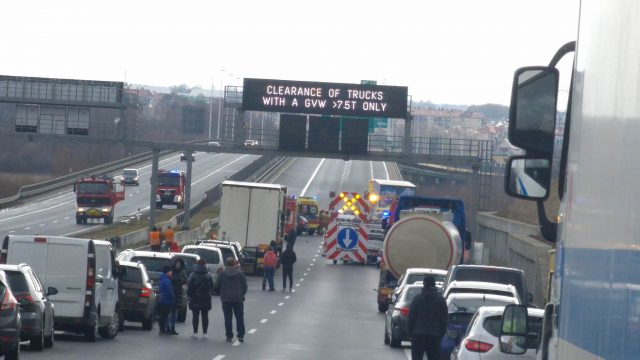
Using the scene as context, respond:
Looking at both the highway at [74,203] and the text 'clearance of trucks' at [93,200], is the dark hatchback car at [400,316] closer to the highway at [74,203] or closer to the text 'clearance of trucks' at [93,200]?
the highway at [74,203]

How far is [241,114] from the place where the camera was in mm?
59906

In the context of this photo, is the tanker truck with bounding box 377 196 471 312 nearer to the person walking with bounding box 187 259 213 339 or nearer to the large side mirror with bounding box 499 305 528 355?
the person walking with bounding box 187 259 213 339

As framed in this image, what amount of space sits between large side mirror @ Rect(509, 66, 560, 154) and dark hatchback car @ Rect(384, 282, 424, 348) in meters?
18.4

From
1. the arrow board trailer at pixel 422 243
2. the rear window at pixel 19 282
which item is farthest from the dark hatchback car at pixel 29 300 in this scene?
the arrow board trailer at pixel 422 243

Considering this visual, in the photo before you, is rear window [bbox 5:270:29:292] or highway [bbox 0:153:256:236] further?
highway [bbox 0:153:256:236]

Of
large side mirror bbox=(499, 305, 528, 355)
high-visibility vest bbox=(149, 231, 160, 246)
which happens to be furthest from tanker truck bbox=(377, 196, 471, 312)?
large side mirror bbox=(499, 305, 528, 355)

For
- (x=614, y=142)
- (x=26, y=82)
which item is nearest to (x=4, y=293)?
(x=614, y=142)

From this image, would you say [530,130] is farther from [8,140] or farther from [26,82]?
[8,140]

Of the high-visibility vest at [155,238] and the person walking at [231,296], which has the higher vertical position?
the person walking at [231,296]

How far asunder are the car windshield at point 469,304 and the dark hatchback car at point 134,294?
977 centimetres

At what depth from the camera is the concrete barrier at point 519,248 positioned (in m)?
34.9

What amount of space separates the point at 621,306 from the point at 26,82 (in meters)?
61.7

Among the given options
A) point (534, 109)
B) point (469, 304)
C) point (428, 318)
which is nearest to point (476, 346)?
point (428, 318)

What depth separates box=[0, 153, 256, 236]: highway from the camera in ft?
249
